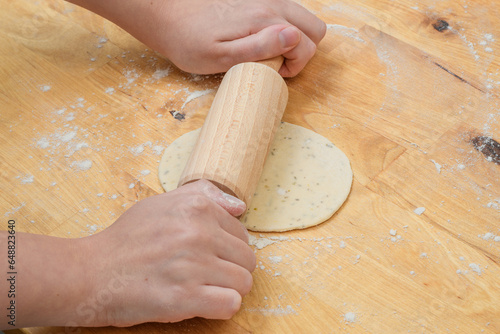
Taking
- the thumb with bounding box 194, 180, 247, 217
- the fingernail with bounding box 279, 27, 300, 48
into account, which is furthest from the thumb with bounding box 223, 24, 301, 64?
the thumb with bounding box 194, 180, 247, 217

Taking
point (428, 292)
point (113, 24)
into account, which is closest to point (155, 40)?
point (113, 24)

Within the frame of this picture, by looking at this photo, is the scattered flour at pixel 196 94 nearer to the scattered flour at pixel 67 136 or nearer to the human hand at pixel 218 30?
the human hand at pixel 218 30

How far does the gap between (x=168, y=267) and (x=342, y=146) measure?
540 mm

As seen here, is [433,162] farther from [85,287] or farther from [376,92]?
[85,287]

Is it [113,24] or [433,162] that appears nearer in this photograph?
[433,162]

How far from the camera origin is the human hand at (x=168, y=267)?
3.13ft

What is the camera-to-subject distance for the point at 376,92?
1420 millimetres

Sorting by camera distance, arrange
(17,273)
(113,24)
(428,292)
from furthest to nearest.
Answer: (113,24)
(428,292)
(17,273)

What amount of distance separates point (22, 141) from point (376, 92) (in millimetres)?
865

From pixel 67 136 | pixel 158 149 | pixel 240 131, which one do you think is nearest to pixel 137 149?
pixel 158 149

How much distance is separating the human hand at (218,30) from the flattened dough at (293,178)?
7.3 inches

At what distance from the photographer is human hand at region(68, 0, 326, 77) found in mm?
1347

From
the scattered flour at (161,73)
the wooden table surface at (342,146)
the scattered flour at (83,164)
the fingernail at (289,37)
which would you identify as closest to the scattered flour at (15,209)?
the wooden table surface at (342,146)

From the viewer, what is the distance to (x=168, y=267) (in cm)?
96
